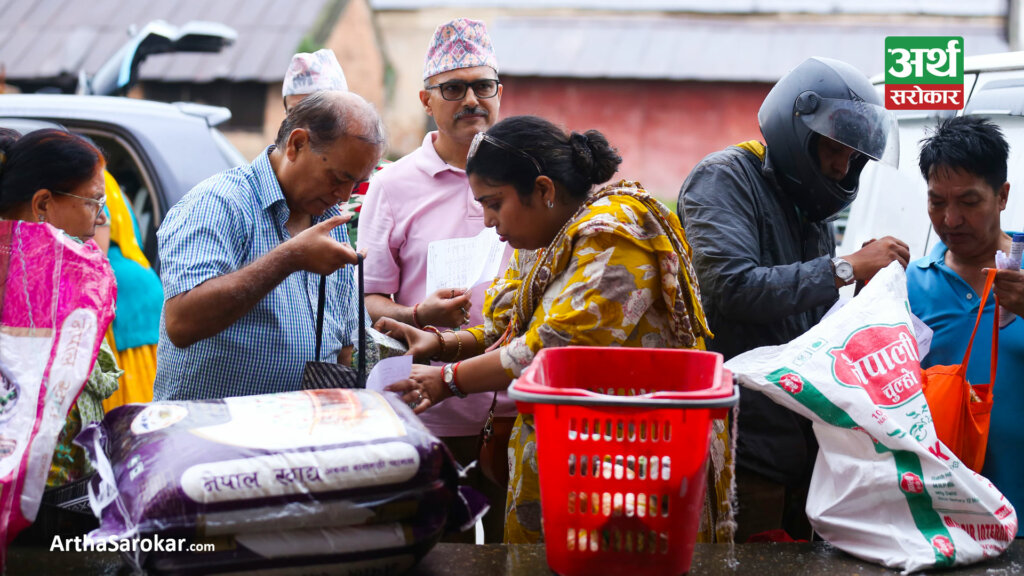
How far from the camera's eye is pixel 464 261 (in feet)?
9.07

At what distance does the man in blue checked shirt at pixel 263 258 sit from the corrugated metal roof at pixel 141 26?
1137 cm

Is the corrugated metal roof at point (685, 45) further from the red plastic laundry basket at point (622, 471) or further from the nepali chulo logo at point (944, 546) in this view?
the red plastic laundry basket at point (622, 471)

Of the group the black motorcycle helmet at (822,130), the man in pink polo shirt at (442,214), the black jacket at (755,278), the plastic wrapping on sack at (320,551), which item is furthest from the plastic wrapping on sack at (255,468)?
the black motorcycle helmet at (822,130)

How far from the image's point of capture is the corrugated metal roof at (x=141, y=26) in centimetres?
1333

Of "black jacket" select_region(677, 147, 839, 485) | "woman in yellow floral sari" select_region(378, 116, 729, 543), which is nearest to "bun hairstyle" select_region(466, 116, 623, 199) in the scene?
"woman in yellow floral sari" select_region(378, 116, 729, 543)

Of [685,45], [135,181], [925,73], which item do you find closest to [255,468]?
[925,73]

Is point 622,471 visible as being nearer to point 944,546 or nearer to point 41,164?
point 944,546

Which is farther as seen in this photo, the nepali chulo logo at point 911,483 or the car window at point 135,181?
the car window at point 135,181

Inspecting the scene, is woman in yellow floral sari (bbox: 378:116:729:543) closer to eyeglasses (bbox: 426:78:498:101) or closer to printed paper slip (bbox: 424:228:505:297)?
printed paper slip (bbox: 424:228:505:297)

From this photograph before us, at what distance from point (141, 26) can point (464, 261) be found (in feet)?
43.3

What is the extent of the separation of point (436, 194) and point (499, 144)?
805mm

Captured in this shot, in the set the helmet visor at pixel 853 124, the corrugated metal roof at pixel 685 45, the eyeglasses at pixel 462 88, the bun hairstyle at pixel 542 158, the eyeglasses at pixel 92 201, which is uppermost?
the corrugated metal roof at pixel 685 45

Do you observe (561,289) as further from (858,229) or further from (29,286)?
(858,229)

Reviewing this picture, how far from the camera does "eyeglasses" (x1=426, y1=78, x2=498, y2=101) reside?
312cm
